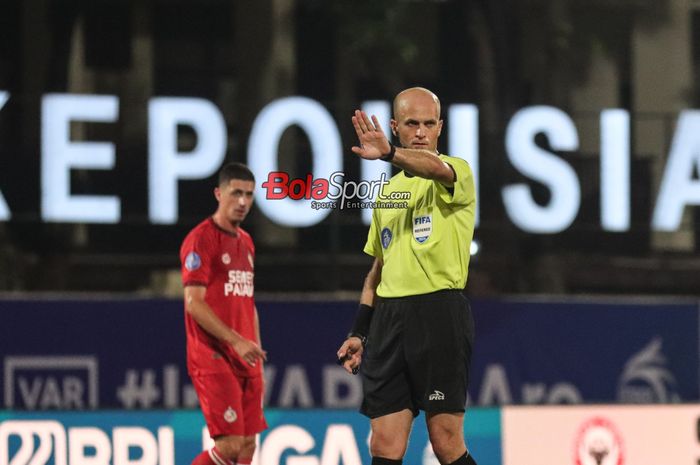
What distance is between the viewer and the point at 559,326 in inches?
484

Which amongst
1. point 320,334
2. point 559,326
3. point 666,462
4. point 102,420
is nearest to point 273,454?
point 102,420

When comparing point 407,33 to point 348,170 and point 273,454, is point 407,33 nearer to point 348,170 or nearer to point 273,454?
point 348,170

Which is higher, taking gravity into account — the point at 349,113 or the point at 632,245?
the point at 349,113

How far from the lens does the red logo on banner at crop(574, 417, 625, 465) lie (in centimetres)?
859

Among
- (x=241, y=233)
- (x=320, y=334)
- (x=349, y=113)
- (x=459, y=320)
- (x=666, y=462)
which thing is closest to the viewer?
(x=459, y=320)

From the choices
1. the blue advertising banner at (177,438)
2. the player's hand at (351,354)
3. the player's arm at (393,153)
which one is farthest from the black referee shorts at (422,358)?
the blue advertising banner at (177,438)

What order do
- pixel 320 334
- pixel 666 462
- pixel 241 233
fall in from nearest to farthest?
pixel 241 233 < pixel 666 462 < pixel 320 334

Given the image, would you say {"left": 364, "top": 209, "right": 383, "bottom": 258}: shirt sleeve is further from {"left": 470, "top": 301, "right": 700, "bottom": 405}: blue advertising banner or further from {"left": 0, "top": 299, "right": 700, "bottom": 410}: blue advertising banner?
{"left": 470, "top": 301, "right": 700, "bottom": 405}: blue advertising banner

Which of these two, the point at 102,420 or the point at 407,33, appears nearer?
the point at 102,420

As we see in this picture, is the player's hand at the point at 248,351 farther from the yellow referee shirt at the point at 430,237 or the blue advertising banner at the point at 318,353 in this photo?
the blue advertising banner at the point at 318,353

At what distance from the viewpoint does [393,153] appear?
224 inches

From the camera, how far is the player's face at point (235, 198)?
25.6 feet

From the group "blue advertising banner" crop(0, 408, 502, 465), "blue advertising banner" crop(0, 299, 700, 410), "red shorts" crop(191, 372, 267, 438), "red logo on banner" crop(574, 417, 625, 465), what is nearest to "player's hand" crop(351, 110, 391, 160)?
"red shorts" crop(191, 372, 267, 438)

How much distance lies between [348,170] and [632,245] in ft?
8.49
